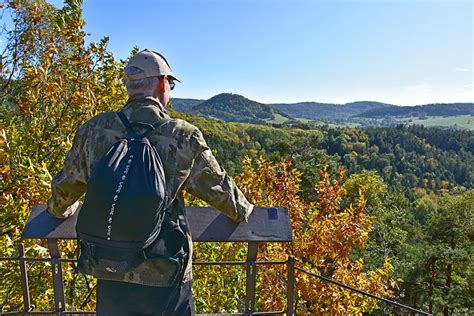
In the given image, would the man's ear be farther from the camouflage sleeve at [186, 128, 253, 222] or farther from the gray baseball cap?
the camouflage sleeve at [186, 128, 253, 222]

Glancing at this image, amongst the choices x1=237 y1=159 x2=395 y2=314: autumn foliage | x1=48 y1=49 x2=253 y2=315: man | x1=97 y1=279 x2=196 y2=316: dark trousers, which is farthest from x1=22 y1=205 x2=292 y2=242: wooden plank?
x1=237 y1=159 x2=395 y2=314: autumn foliage

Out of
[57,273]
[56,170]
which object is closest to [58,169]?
[56,170]

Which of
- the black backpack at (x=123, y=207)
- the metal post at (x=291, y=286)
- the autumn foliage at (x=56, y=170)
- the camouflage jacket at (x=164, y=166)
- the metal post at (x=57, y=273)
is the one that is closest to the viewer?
the black backpack at (x=123, y=207)

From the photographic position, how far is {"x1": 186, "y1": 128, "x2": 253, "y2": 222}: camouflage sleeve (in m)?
2.04

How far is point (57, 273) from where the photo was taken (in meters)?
2.60

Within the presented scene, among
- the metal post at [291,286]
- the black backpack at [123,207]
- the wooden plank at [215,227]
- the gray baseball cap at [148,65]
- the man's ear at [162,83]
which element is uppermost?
the gray baseball cap at [148,65]

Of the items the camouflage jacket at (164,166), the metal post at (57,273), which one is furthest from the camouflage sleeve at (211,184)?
the metal post at (57,273)

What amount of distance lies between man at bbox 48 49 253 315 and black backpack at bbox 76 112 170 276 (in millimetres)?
104

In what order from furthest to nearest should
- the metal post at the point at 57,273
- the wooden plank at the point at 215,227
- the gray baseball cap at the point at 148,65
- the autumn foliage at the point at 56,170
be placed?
the autumn foliage at the point at 56,170 < the metal post at the point at 57,273 < the wooden plank at the point at 215,227 < the gray baseball cap at the point at 148,65

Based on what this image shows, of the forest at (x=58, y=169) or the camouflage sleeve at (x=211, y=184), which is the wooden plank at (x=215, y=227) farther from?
the forest at (x=58, y=169)

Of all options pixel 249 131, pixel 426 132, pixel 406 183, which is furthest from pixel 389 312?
pixel 426 132

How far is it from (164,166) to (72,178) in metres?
0.54

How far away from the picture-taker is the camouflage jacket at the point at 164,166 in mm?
1876

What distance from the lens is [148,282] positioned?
1.88 m
